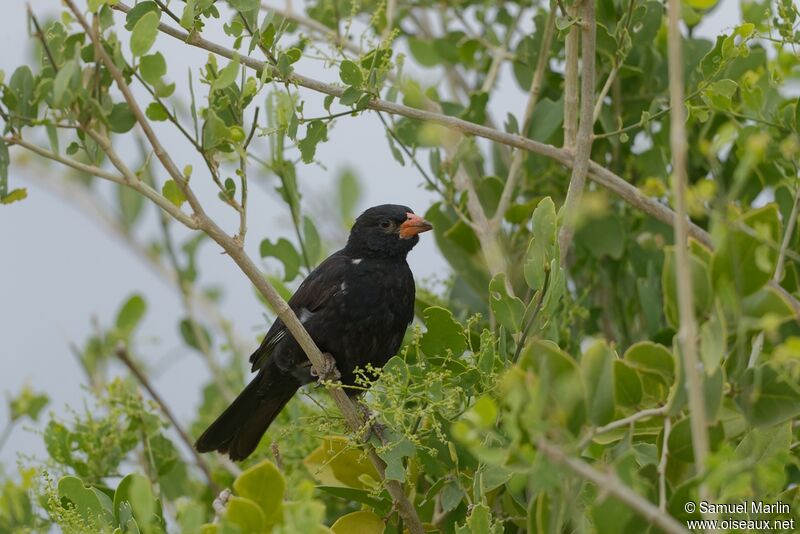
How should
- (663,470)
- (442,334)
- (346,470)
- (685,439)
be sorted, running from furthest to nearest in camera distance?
(346,470), (442,334), (685,439), (663,470)

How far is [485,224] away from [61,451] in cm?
172

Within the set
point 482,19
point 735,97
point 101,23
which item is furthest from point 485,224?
point 101,23

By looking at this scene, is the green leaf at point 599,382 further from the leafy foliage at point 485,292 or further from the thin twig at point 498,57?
the thin twig at point 498,57

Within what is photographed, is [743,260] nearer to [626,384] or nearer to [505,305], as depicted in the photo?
[626,384]

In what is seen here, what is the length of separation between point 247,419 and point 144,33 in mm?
2096

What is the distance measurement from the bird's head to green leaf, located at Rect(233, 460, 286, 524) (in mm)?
2589

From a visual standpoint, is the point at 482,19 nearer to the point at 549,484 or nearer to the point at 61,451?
the point at 61,451

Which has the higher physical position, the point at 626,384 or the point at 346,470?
the point at 626,384

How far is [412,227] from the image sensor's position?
488 cm

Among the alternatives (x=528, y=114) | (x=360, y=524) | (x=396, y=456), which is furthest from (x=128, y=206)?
(x=396, y=456)

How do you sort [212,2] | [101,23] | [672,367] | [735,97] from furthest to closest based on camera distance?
[735,97]
[212,2]
[101,23]
[672,367]

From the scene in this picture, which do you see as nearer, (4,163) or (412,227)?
(4,163)

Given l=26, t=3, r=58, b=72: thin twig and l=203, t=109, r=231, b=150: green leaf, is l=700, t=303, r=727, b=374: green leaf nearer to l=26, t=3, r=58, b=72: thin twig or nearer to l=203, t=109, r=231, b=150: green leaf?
l=203, t=109, r=231, b=150: green leaf

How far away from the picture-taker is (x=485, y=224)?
4277 millimetres
